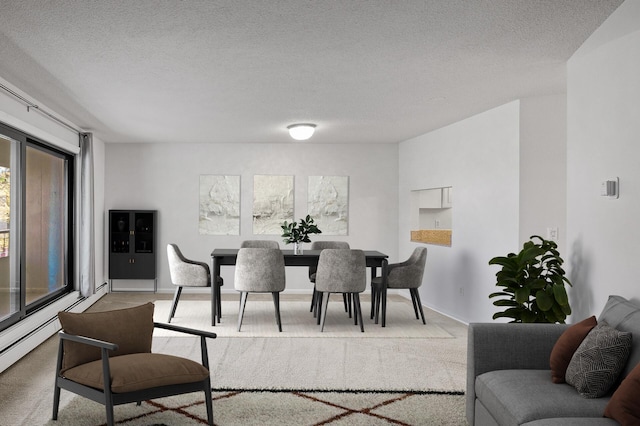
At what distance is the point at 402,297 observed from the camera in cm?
934

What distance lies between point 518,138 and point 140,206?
237 inches

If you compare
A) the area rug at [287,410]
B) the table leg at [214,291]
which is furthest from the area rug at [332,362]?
the table leg at [214,291]

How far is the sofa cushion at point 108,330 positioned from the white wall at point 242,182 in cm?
595

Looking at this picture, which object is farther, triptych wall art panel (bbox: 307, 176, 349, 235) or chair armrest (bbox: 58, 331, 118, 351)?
triptych wall art panel (bbox: 307, 176, 349, 235)

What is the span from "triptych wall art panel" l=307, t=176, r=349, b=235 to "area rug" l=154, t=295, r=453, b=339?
152 cm

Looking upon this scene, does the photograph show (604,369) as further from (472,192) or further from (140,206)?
(140,206)

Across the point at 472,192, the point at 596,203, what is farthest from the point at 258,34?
the point at 472,192

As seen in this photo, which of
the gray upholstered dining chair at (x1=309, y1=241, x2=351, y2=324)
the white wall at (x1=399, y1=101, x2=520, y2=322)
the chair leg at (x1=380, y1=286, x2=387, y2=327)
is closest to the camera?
the white wall at (x1=399, y1=101, x2=520, y2=322)

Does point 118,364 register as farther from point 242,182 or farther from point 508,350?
point 242,182

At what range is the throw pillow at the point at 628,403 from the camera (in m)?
2.40

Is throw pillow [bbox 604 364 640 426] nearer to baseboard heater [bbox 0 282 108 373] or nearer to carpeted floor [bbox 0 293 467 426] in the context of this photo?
carpeted floor [bbox 0 293 467 426]

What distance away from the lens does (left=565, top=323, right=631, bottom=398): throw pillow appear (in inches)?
110

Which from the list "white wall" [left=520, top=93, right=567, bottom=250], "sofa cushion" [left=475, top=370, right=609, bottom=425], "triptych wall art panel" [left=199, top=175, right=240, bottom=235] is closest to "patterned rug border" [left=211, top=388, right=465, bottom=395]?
"sofa cushion" [left=475, top=370, right=609, bottom=425]

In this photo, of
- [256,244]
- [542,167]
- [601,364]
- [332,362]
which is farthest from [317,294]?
[601,364]
